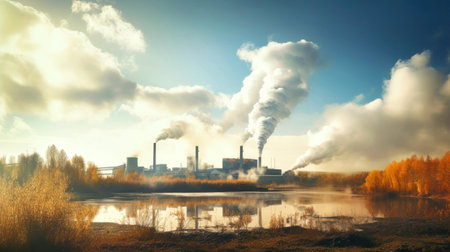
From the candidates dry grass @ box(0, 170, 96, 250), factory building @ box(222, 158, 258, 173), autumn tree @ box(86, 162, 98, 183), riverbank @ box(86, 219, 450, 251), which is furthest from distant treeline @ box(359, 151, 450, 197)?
dry grass @ box(0, 170, 96, 250)

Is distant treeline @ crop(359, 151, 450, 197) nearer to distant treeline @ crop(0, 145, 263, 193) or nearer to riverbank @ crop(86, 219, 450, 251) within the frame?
distant treeline @ crop(0, 145, 263, 193)

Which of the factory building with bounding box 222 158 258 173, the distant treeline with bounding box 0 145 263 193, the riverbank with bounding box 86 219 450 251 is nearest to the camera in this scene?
the riverbank with bounding box 86 219 450 251

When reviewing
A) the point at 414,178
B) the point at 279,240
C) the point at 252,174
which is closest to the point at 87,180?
the point at 252,174

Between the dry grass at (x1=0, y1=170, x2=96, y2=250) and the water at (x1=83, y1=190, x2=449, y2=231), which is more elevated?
the dry grass at (x1=0, y1=170, x2=96, y2=250)

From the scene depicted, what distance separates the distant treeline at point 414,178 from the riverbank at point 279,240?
53647mm

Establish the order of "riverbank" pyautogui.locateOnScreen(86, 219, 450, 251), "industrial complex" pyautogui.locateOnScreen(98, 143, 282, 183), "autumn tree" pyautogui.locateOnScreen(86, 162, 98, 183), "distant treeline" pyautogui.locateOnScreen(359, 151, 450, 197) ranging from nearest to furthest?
"riverbank" pyautogui.locateOnScreen(86, 219, 450, 251) → "distant treeline" pyautogui.locateOnScreen(359, 151, 450, 197) → "autumn tree" pyautogui.locateOnScreen(86, 162, 98, 183) → "industrial complex" pyautogui.locateOnScreen(98, 143, 282, 183)

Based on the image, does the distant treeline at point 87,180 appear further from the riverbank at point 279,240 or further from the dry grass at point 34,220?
the dry grass at point 34,220

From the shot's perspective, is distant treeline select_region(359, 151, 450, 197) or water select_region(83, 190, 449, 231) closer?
water select_region(83, 190, 449, 231)

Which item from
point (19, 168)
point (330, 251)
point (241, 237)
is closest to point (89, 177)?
point (19, 168)

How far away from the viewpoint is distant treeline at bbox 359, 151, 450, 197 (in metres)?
69.4

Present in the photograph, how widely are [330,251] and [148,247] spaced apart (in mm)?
9136

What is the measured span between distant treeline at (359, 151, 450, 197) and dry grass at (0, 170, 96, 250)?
70637 mm

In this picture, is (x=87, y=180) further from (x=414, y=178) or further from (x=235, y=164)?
(x=414, y=178)

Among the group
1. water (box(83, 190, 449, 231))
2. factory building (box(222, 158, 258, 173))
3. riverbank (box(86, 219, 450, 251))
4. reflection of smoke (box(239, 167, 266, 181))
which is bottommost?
water (box(83, 190, 449, 231))
